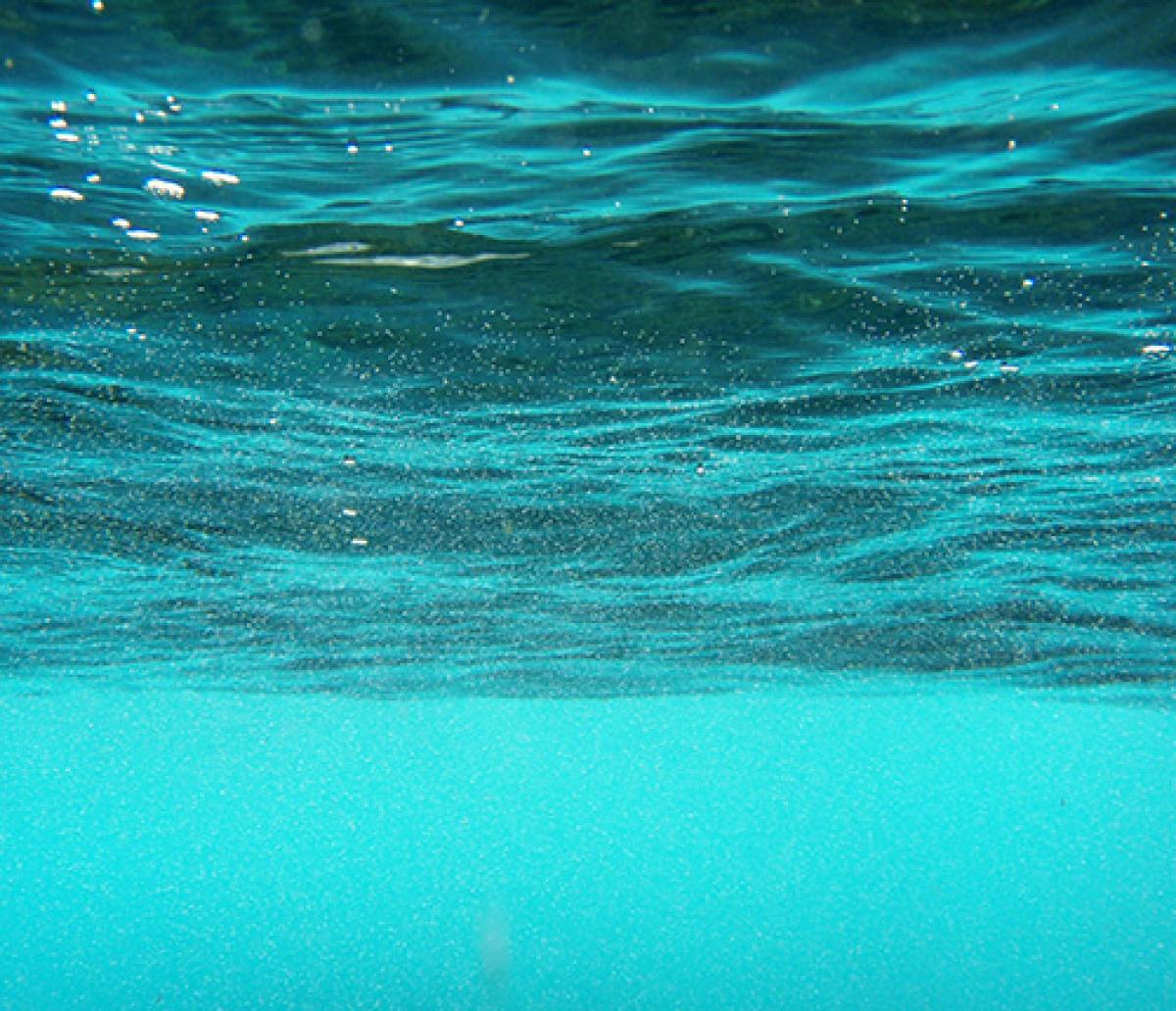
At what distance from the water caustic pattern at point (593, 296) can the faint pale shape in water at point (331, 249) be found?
70 mm

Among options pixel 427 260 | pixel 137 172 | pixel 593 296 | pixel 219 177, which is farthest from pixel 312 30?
pixel 593 296

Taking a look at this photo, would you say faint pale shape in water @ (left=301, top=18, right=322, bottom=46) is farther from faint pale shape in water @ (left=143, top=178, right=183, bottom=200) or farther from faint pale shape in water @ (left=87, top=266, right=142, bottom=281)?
faint pale shape in water @ (left=87, top=266, right=142, bottom=281)

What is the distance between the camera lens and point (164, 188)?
304 inches

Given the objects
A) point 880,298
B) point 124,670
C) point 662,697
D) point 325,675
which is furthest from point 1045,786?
point 880,298

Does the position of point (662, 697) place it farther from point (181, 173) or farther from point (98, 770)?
point (98, 770)

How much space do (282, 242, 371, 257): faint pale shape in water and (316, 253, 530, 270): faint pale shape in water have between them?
105mm

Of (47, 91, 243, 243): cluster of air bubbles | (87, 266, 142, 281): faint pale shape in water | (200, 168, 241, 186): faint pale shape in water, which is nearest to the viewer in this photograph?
(47, 91, 243, 243): cluster of air bubbles

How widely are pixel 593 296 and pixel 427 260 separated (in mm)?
1597

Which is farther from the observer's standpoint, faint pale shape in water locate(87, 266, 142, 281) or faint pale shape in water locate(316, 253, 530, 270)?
faint pale shape in water locate(87, 266, 142, 281)

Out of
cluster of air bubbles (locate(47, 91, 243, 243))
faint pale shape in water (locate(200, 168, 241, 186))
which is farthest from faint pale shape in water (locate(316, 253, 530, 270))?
faint pale shape in water (locate(200, 168, 241, 186))

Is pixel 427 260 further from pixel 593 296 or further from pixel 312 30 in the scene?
pixel 312 30

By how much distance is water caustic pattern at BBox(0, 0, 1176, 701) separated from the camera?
20.9ft

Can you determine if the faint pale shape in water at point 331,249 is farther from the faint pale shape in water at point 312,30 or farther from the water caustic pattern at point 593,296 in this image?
the faint pale shape in water at point 312,30

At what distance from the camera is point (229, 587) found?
64.3ft
